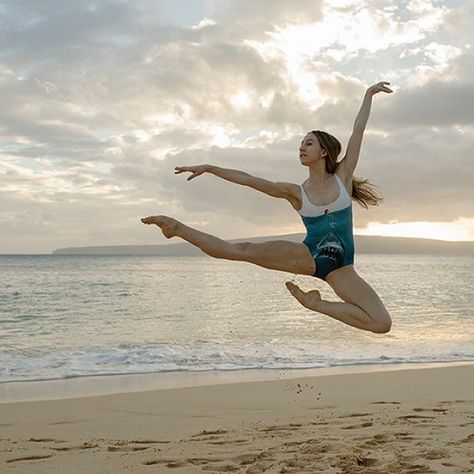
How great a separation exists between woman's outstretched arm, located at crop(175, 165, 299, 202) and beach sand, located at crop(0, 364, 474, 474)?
7.52 feet

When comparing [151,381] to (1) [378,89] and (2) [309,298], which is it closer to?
(2) [309,298]

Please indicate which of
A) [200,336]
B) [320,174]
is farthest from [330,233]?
[200,336]

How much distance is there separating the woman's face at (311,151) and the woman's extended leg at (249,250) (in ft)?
2.35

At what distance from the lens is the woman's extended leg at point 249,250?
5.84m

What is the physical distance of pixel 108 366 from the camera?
41.7 ft

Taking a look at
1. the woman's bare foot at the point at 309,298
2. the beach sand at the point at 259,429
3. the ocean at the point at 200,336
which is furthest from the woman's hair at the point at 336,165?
the ocean at the point at 200,336

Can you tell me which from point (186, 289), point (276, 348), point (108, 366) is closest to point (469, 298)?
point (186, 289)

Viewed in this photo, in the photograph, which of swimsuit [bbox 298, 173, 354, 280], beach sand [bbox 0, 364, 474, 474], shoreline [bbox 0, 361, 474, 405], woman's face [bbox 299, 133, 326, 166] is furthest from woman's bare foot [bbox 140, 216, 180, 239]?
shoreline [bbox 0, 361, 474, 405]

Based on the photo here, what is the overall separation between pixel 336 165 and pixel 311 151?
275 millimetres

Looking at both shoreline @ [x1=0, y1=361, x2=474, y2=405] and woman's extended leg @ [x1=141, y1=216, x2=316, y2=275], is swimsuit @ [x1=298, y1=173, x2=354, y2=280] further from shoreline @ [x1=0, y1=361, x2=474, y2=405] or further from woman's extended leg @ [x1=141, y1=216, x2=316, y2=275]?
shoreline @ [x1=0, y1=361, x2=474, y2=405]

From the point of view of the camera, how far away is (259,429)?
7.76 metres

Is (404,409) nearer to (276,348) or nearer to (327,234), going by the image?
(327,234)

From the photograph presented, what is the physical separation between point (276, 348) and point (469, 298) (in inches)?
791

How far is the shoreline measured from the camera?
1000cm
